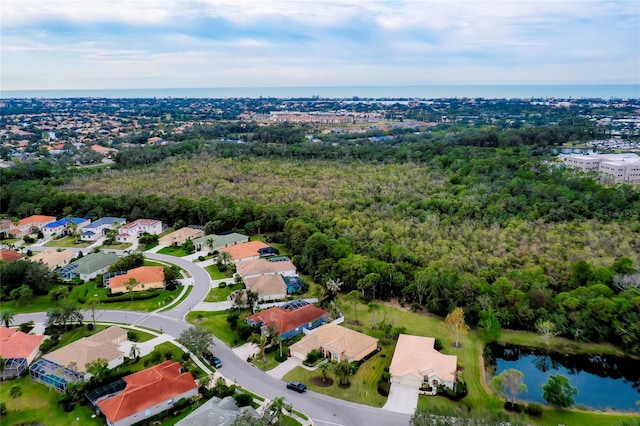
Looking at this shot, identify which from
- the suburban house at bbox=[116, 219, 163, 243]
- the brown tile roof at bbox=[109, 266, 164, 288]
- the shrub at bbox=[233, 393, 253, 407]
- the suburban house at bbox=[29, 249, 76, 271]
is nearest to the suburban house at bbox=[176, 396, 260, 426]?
the shrub at bbox=[233, 393, 253, 407]

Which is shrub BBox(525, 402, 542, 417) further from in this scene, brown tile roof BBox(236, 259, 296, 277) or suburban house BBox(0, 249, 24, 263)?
suburban house BBox(0, 249, 24, 263)

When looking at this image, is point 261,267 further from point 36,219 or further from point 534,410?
point 36,219

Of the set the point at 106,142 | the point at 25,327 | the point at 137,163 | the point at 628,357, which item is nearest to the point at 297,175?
the point at 137,163

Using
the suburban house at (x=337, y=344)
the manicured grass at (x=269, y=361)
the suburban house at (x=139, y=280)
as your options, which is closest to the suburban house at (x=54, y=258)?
the suburban house at (x=139, y=280)

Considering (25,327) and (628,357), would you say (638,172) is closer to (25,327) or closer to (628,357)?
(628,357)

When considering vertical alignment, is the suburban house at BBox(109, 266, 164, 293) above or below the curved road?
above

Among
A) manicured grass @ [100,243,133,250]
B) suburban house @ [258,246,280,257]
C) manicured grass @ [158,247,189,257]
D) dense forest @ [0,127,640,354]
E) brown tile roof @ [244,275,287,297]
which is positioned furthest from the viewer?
manicured grass @ [100,243,133,250]
